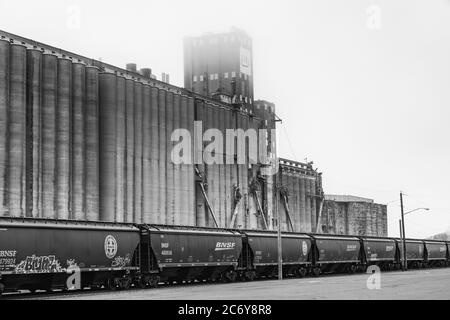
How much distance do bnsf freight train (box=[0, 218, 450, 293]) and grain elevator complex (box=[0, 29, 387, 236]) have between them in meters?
4.59

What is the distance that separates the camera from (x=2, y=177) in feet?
185

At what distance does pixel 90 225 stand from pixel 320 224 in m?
85.1

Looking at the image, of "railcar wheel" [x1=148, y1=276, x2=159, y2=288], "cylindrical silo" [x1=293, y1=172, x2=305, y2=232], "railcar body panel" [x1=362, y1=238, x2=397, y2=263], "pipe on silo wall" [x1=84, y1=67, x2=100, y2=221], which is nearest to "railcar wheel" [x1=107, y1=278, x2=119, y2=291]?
"railcar wheel" [x1=148, y1=276, x2=159, y2=288]

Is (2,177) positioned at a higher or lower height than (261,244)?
higher

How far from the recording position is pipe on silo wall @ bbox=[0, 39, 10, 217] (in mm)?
56188

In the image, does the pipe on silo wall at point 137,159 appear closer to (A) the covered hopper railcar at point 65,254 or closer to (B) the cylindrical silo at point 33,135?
(B) the cylindrical silo at point 33,135

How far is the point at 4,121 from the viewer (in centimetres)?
5697

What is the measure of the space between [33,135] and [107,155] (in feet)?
28.7

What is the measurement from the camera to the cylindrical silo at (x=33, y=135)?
58844 mm

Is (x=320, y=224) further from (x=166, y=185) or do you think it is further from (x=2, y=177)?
(x=2, y=177)

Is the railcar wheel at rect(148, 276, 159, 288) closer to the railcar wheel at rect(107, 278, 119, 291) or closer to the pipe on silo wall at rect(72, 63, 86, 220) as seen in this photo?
the railcar wheel at rect(107, 278, 119, 291)
